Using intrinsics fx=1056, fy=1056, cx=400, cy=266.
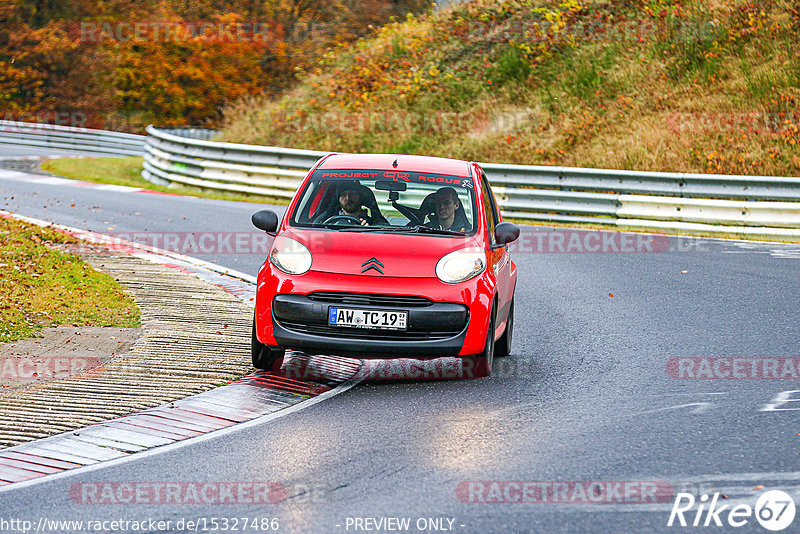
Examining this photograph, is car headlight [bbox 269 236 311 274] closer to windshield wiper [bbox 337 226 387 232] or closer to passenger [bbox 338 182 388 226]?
windshield wiper [bbox 337 226 387 232]

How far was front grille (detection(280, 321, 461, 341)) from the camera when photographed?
25.8ft

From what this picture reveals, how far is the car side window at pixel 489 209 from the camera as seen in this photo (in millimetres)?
9078

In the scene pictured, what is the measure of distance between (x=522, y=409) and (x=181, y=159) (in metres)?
19.0

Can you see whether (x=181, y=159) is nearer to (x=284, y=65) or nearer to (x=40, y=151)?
(x=40, y=151)

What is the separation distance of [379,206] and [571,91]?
67.8ft

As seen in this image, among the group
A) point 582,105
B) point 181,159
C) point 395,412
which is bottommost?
point 395,412

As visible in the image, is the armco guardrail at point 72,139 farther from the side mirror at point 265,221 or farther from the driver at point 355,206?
the side mirror at point 265,221

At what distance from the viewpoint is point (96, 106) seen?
4569 centimetres

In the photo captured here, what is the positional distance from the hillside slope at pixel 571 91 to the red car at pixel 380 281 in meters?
15.2

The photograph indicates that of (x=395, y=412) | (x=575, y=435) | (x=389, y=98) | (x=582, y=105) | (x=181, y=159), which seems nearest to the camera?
(x=575, y=435)

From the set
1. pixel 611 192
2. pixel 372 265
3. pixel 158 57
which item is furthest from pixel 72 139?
pixel 372 265

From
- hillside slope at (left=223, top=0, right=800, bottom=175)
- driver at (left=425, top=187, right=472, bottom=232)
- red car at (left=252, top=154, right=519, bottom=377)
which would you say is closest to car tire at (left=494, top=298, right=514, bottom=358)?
red car at (left=252, top=154, right=519, bottom=377)

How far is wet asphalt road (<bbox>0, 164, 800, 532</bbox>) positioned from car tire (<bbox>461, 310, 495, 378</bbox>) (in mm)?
106

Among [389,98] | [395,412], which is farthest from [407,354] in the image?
[389,98]
